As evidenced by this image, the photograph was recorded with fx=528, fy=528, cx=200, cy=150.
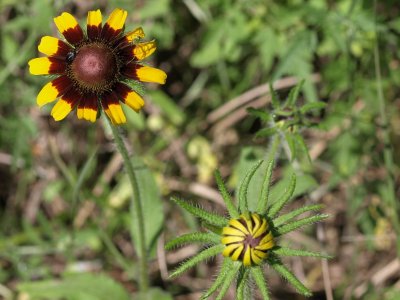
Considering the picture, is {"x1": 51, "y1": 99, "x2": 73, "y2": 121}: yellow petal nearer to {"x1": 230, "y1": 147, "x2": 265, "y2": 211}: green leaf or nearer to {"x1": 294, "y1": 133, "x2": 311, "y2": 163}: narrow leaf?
{"x1": 230, "y1": 147, "x2": 265, "y2": 211}: green leaf

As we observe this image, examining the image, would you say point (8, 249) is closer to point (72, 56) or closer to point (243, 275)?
point (72, 56)

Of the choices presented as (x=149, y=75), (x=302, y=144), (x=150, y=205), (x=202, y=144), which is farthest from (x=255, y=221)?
(x=202, y=144)

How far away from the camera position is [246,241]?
6.13 feet

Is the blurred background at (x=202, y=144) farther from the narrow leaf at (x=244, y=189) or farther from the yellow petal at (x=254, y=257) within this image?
the yellow petal at (x=254, y=257)

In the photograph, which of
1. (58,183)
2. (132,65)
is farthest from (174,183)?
(132,65)

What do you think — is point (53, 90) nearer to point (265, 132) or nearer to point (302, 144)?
point (265, 132)

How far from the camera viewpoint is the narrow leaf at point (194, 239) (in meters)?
1.96

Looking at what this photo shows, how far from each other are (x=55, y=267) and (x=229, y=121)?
5.82 feet

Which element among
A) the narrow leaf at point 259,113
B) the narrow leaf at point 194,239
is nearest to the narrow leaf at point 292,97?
the narrow leaf at point 259,113

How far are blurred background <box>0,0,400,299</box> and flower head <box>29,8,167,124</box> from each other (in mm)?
1252

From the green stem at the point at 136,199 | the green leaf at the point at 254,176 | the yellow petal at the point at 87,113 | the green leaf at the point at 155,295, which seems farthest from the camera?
the green leaf at the point at 155,295

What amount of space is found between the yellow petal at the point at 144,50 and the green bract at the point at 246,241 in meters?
0.58

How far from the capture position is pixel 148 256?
3.09m

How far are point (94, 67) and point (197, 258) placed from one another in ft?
2.92
